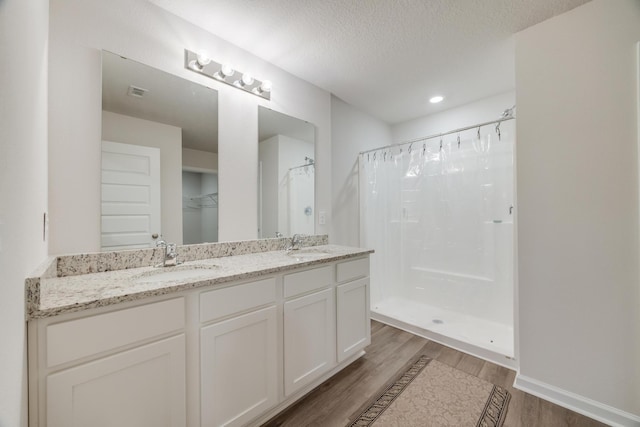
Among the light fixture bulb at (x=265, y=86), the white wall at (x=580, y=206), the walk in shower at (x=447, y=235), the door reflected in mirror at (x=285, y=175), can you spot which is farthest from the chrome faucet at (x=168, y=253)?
the white wall at (x=580, y=206)

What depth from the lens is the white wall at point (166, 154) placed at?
142cm

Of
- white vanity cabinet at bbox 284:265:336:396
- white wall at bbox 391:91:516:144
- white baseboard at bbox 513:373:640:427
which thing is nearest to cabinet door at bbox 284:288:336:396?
white vanity cabinet at bbox 284:265:336:396

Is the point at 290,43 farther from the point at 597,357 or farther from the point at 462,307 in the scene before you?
the point at 462,307

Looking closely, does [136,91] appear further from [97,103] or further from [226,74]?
[226,74]

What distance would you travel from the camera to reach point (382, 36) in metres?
1.73

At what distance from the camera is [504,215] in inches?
95.6

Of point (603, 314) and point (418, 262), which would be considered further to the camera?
point (418, 262)

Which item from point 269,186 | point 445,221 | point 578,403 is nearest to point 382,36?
point 269,186

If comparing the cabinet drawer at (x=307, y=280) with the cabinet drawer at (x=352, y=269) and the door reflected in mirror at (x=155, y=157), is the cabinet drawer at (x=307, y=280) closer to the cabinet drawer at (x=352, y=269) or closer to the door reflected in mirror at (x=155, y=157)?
the cabinet drawer at (x=352, y=269)

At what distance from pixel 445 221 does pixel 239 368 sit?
95.1 inches

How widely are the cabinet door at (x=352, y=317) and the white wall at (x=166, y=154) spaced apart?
3.86 ft

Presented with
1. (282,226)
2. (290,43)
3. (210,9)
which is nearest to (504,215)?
(282,226)

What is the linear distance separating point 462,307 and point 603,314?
1.32m

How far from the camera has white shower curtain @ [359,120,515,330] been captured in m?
2.43
